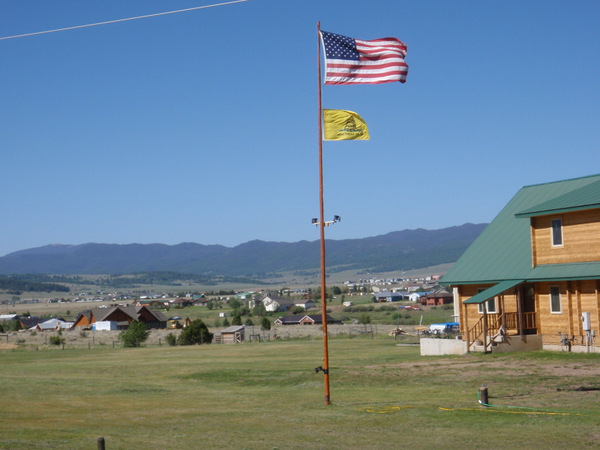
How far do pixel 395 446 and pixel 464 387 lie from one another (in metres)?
11.5

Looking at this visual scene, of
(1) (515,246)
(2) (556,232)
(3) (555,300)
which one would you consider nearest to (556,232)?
(2) (556,232)

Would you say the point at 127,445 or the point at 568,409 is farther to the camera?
the point at 568,409

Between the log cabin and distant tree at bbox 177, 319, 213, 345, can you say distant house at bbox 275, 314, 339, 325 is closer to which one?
distant tree at bbox 177, 319, 213, 345

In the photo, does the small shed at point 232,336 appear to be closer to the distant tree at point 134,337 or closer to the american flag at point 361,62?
the distant tree at point 134,337

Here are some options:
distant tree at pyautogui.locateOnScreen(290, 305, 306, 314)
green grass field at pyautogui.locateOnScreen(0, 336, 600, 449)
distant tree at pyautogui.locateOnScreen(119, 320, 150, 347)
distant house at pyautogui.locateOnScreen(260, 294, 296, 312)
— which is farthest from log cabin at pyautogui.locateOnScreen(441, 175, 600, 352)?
distant house at pyautogui.locateOnScreen(260, 294, 296, 312)

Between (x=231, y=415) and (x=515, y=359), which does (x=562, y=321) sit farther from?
(x=231, y=415)

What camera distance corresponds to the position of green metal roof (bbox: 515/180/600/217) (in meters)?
37.5

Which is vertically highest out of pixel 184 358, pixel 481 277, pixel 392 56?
pixel 392 56

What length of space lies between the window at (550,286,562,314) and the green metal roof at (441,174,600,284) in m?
1.08

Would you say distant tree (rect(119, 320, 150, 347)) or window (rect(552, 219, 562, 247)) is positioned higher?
window (rect(552, 219, 562, 247))

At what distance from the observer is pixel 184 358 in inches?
2063

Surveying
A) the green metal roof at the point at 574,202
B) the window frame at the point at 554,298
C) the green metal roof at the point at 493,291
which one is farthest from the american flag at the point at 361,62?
the window frame at the point at 554,298

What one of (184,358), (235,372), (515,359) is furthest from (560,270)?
(184,358)

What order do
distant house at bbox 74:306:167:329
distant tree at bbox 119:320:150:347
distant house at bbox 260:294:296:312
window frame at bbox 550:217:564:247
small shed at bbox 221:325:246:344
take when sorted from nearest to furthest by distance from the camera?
window frame at bbox 550:217:564:247, distant tree at bbox 119:320:150:347, small shed at bbox 221:325:246:344, distant house at bbox 74:306:167:329, distant house at bbox 260:294:296:312
